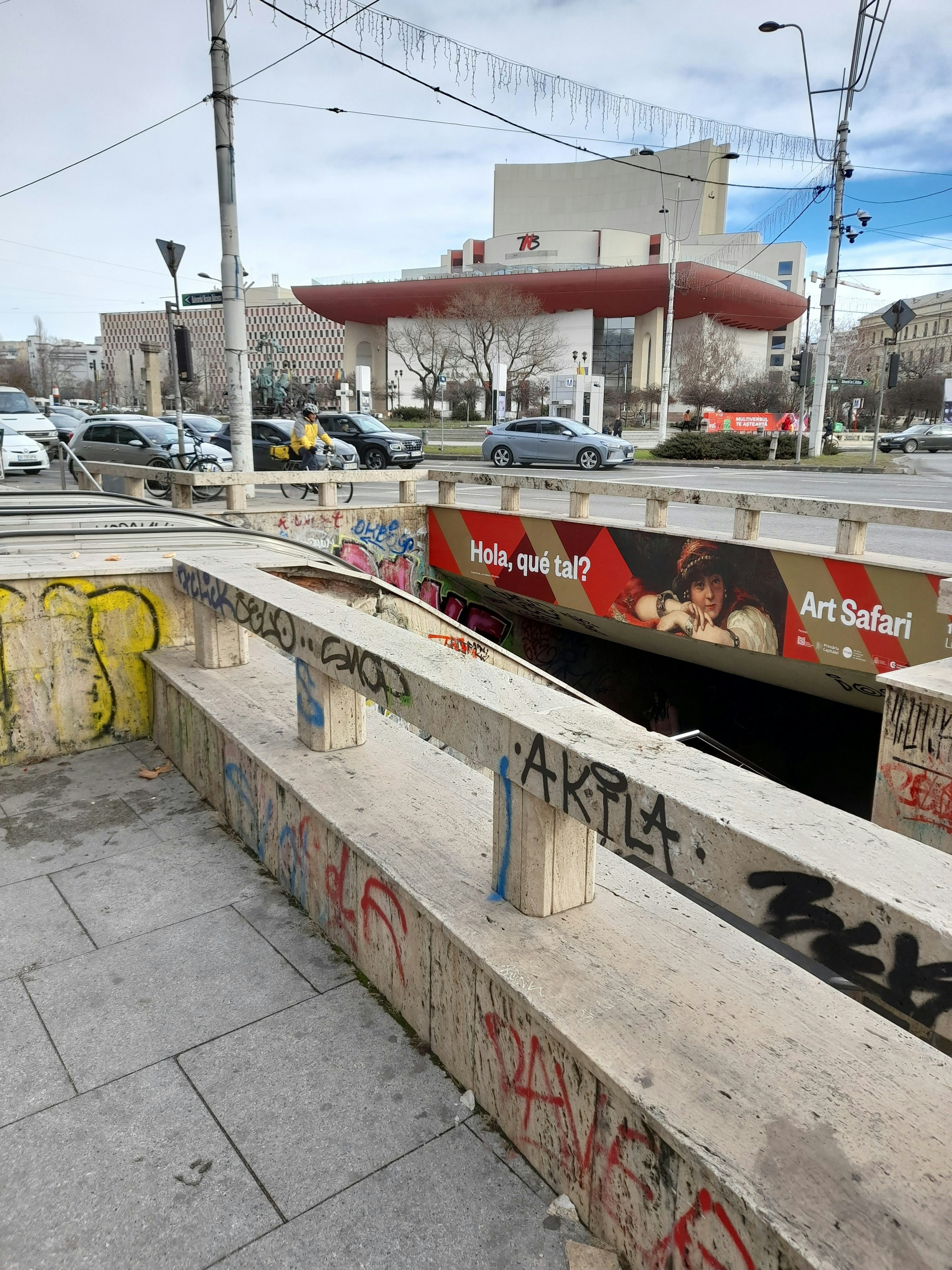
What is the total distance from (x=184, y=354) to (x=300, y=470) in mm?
2863

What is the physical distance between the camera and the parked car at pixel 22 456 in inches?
843

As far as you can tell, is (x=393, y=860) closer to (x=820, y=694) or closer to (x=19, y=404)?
(x=820, y=694)

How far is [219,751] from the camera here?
3705 mm

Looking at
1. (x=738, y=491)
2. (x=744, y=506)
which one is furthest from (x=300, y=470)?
(x=744, y=506)

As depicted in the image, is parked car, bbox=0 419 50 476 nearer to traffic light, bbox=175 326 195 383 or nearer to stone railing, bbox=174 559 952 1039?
traffic light, bbox=175 326 195 383

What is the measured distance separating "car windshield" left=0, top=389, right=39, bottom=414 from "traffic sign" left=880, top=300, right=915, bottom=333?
24.0 metres

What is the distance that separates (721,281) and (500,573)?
2416 inches

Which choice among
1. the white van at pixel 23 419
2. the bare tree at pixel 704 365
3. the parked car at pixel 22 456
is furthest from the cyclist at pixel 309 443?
the bare tree at pixel 704 365

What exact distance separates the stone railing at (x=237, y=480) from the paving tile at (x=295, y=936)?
6761 millimetres

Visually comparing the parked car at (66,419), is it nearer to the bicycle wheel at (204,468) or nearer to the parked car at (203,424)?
the parked car at (203,424)

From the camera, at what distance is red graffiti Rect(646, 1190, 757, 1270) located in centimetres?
150

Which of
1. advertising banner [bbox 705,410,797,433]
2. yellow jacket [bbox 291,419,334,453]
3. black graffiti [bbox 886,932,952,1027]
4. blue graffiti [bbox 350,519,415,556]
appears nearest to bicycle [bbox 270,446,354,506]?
yellow jacket [bbox 291,419,334,453]

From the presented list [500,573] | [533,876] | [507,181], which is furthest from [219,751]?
[507,181]

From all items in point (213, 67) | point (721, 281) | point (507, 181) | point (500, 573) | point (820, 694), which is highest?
point (507, 181)
